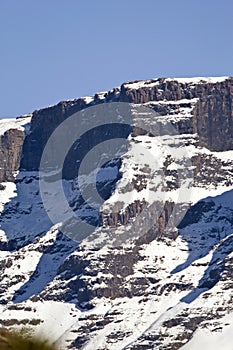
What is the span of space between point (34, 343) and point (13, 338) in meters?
0.26

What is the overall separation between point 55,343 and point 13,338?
2.16 ft

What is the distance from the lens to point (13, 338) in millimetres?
17359

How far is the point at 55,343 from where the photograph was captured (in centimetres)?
1783

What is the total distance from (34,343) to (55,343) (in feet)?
1.98

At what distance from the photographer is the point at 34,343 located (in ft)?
56.6
